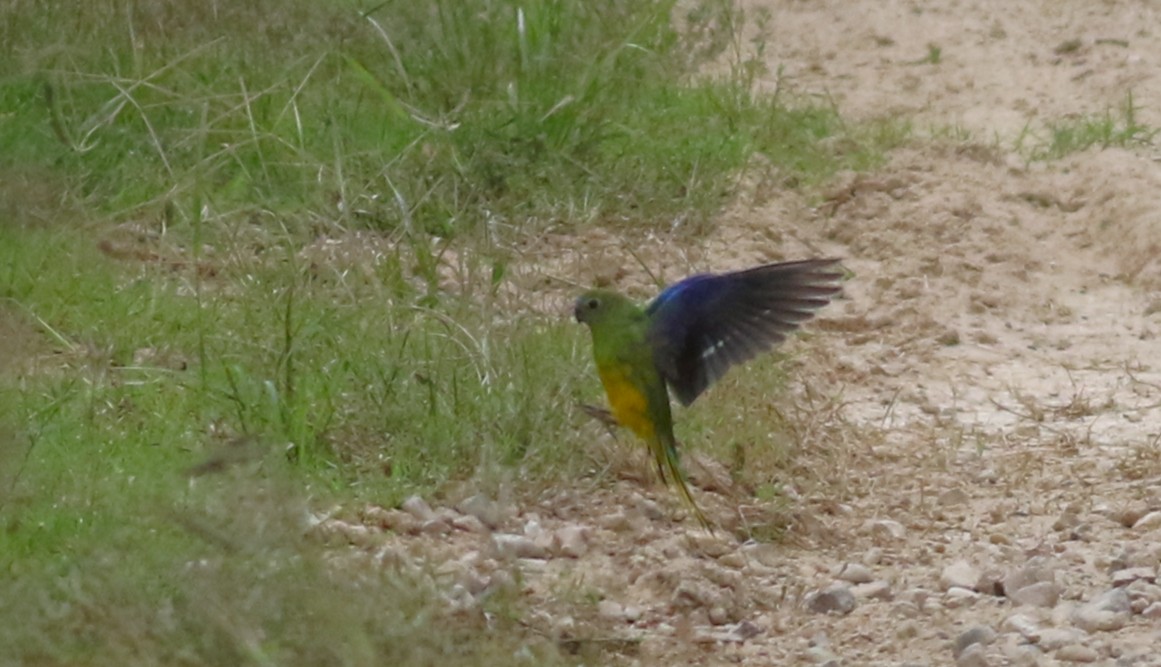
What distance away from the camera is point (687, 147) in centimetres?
660

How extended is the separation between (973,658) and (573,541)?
89 centimetres

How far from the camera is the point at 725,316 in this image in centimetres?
376

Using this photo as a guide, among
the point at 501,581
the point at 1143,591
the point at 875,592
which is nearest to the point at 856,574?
the point at 875,592

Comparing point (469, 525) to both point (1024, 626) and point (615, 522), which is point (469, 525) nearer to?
point (615, 522)

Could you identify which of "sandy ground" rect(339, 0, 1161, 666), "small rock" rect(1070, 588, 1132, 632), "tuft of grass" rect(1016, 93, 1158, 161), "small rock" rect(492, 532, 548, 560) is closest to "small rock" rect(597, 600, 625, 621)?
"sandy ground" rect(339, 0, 1161, 666)

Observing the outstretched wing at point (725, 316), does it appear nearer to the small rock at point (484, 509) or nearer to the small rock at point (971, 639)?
the small rock at point (484, 509)

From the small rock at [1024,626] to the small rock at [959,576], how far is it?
21 centimetres

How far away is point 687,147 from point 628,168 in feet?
1.16

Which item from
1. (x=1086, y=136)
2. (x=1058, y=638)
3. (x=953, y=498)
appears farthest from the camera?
(x=1086, y=136)

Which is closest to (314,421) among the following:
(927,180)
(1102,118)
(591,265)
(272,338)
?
(272,338)

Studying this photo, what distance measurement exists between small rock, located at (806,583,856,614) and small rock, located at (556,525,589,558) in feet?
1.53

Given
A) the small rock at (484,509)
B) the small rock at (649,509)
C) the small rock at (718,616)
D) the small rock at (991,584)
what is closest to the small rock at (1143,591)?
the small rock at (991,584)

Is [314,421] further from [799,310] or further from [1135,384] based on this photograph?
[1135,384]

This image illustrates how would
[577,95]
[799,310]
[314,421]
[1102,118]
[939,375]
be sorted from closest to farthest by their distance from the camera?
[799,310] → [314,421] → [939,375] → [577,95] → [1102,118]
